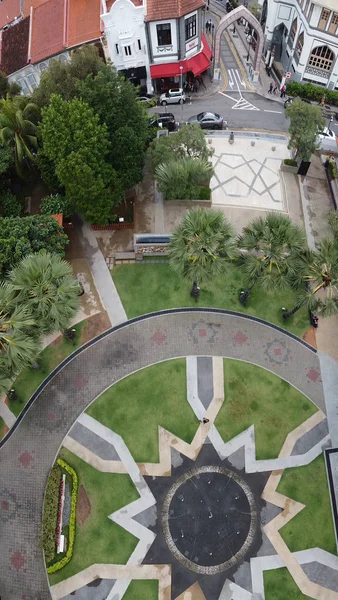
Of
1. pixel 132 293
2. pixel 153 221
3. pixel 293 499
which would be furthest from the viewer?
pixel 153 221

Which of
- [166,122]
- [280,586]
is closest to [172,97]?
[166,122]

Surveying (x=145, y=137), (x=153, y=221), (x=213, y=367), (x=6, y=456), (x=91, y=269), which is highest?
(x=145, y=137)

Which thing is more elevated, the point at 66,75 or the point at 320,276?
the point at 66,75

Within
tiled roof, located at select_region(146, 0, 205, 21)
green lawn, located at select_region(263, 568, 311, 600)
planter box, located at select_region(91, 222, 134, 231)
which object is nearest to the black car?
tiled roof, located at select_region(146, 0, 205, 21)

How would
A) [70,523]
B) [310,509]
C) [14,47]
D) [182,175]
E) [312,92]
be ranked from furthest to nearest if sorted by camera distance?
[14,47] < [312,92] < [182,175] < [310,509] < [70,523]

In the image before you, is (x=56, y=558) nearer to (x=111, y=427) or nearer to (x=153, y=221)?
(x=111, y=427)

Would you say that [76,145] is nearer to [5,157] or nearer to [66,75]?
[5,157]

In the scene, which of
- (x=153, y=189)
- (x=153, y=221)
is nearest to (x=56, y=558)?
(x=153, y=221)
